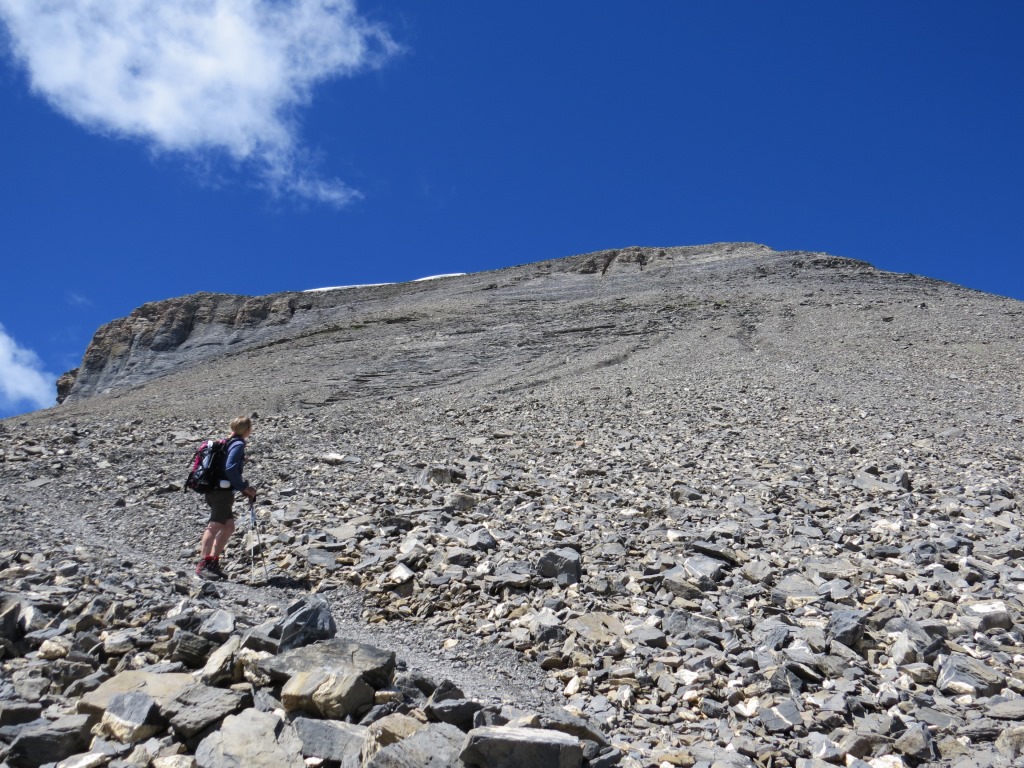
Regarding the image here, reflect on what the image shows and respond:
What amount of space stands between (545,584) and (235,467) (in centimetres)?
336

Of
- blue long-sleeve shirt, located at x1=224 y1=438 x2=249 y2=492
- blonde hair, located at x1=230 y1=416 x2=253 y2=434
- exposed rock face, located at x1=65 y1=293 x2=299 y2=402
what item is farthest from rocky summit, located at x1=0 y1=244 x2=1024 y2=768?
exposed rock face, located at x1=65 y1=293 x2=299 y2=402

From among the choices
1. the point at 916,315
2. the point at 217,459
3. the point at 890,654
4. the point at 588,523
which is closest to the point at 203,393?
the point at 217,459

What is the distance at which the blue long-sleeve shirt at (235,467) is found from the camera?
7.10 m

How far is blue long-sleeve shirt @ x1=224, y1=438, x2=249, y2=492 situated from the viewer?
710 centimetres

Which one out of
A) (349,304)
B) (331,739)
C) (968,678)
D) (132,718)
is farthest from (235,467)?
(349,304)

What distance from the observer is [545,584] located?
6156mm

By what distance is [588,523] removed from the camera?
25.4ft

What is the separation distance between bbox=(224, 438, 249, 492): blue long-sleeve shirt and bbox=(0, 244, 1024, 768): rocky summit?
854 millimetres

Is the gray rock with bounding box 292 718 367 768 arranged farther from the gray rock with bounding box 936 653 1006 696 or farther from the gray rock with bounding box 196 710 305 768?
the gray rock with bounding box 936 653 1006 696

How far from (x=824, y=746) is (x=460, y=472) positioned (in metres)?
6.94

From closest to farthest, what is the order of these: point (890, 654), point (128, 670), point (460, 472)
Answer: point (128, 670) → point (890, 654) → point (460, 472)

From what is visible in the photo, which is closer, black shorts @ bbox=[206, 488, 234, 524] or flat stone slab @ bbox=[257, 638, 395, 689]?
flat stone slab @ bbox=[257, 638, 395, 689]

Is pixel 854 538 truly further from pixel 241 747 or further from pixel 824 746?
pixel 241 747

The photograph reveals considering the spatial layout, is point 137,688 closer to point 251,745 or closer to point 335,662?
point 251,745
